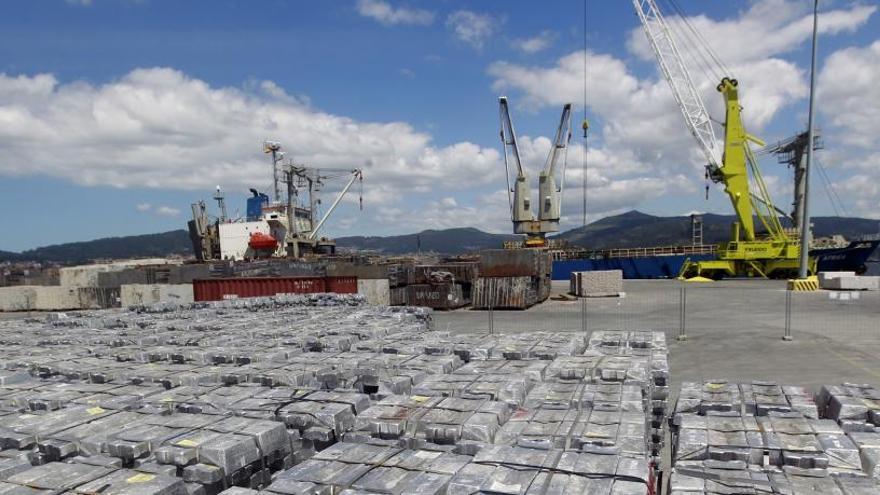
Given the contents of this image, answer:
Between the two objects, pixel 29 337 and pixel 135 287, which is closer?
pixel 29 337

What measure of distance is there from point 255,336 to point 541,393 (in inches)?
349

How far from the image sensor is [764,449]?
5266 millimetres

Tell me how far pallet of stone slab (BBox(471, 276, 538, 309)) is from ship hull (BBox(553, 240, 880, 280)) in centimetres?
2230

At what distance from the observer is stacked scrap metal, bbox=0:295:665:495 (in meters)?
4.80

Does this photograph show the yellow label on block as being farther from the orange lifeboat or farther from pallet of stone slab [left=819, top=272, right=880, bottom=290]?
the orange lifeboat

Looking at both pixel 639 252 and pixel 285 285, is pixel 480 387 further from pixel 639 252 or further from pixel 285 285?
pixel 639 252

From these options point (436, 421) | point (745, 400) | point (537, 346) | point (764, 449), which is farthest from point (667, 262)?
point (436, 421)

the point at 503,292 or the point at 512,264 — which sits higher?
the point at 512,264

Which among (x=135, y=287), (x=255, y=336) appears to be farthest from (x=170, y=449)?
(x=135, y=287)

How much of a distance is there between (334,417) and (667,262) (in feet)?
161

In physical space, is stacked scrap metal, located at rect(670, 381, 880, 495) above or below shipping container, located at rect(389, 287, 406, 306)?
above

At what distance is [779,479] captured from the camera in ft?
15.1

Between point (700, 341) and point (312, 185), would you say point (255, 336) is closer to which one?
point (700, 341)

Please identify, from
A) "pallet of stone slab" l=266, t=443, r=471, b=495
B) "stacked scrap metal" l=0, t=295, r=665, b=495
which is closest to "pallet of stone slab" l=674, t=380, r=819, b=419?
"stacked scrap metal" l=0, t=295, r=665, b=495
